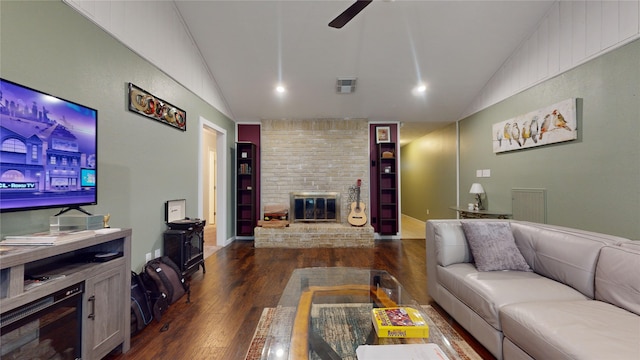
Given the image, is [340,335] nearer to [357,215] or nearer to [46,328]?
[46,328]

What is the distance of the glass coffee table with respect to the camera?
128cm

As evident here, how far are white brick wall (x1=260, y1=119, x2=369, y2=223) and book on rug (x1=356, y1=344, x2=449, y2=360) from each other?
411cm

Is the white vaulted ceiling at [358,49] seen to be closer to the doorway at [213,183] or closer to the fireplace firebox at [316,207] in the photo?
the doorway at [213,183]

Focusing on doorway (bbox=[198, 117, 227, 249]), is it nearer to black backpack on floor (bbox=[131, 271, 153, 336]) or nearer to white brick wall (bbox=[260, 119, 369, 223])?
white brick wall (bbox=[260, 119, 369, 223])

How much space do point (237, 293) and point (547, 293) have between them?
2.68 metres

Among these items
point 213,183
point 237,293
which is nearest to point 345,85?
point 237,293

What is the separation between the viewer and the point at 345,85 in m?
4.35

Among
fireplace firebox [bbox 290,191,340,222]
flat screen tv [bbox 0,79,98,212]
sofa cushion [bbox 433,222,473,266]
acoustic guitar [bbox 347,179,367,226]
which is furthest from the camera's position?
fireplace firebox [bbox 290,191,340,222]

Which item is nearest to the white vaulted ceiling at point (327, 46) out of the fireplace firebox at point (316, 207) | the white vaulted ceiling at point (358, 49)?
the white vaulted ceiling at point (358, 49)

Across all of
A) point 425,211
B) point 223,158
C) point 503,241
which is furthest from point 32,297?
point 425,211

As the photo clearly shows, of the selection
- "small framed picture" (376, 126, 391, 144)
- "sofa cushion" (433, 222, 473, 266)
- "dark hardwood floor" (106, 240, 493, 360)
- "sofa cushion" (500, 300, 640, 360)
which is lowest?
"dark hardwood floor" (106, 240, 493, 360)

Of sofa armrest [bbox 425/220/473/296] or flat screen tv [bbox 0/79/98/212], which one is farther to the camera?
sofa armrest [bbox 425/220/473/296]

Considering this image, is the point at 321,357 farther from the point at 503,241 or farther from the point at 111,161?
the point at 111,161

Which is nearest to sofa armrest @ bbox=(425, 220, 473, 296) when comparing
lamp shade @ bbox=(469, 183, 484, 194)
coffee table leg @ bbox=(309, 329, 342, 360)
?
coffee table leg @ bbox=(309, 329, 342, 360)
